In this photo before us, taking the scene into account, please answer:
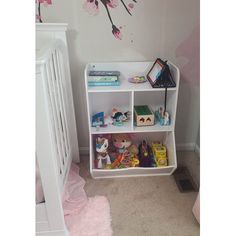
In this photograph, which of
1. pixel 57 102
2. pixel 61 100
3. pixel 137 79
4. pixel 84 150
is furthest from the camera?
pixel 84 150

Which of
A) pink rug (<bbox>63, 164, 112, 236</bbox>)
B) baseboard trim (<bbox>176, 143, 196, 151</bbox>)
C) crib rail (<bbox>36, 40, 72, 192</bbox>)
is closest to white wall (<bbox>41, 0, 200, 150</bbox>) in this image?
crib rail (<bbox>36, 40, 72, 192</bbox>)

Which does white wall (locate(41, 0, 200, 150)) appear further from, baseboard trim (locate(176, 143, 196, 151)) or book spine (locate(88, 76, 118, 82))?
baseboard trim (locate(176, 143, 196, 151))

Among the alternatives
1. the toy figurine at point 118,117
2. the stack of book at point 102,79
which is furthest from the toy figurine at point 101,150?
the stack of book at point 102,79

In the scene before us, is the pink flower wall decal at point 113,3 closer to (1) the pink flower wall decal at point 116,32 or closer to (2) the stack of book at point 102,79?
(1) the pink flower wall decal at point 116,32

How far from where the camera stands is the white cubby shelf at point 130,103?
1.63 meters

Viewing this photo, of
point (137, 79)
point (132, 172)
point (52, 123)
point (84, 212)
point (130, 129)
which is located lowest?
point (84, 212)

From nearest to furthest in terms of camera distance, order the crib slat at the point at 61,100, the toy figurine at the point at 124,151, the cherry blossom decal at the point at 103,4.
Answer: the crib slat at the point at 61,100 < the cherry blossom decal at the point at 103,4 < the toy figurine at the point at 124,151

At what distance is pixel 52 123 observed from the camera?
1.26m

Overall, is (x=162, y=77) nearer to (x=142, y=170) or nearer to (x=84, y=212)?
(x=142, y=170)

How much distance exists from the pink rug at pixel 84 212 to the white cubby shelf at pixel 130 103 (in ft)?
0.63

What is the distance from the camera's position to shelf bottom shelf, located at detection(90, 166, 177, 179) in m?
1.76

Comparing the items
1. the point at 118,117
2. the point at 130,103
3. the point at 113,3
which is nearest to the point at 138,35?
the point at 113,3

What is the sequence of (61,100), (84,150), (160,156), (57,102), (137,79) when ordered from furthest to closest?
(84,150), (160,156), (137,79), (61,100), (57,102)

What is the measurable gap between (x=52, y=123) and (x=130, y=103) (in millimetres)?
667
